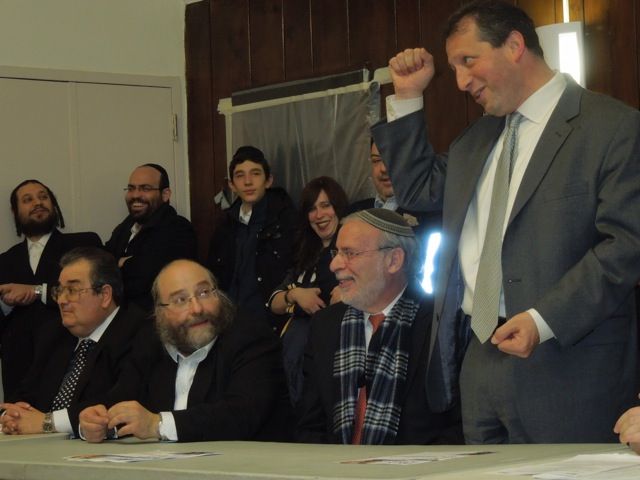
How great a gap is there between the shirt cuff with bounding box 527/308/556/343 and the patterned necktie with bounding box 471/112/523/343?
0.13m

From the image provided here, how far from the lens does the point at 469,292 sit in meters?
2.66

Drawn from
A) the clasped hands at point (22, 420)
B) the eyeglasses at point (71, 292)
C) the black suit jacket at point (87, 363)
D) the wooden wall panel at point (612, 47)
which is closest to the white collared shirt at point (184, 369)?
the black suit jacket at point (87, 363)

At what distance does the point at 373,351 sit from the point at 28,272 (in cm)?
290

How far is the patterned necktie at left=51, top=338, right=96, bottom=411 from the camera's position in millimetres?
3756

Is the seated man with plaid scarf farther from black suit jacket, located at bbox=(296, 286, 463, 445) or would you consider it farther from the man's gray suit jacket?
the man's gray suit jacket

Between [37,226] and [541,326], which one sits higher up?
[37,226]

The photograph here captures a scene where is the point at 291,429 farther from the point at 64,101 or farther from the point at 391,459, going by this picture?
the point at 64,101

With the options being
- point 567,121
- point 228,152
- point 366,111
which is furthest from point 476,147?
point 228,152

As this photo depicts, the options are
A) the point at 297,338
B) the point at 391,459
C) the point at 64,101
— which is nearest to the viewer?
the point at 391,459

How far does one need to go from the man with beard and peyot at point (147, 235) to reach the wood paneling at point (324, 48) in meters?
0.56

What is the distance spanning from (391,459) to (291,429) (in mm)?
1310

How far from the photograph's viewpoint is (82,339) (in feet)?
13.2

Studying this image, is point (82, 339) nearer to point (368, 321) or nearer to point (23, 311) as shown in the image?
point (368, 321)

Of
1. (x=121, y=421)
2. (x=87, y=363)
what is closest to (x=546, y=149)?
(x=121, y=421)
